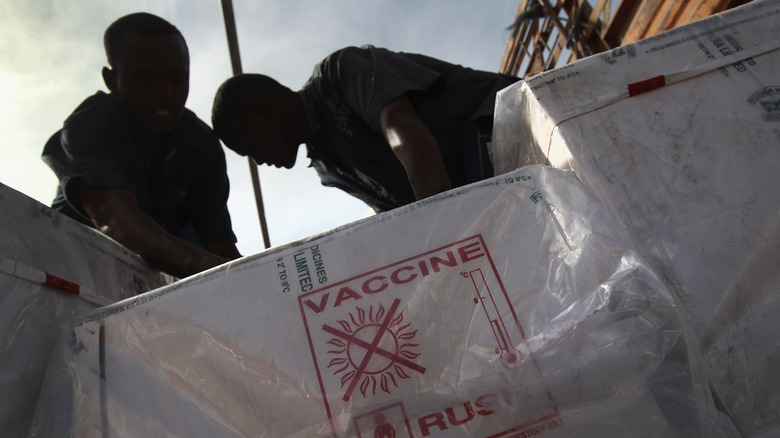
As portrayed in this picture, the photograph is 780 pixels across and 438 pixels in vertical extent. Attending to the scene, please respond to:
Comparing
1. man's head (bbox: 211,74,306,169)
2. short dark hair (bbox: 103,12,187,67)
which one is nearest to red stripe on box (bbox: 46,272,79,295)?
man's head (bbox: 211,74,306,169)

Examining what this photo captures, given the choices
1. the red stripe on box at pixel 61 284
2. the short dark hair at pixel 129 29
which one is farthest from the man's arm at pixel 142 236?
the short dark hair at pixel 129 29

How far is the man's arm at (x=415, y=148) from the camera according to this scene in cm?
110

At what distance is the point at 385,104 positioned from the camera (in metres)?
1.26

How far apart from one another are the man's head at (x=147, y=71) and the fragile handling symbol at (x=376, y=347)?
4.03 ft

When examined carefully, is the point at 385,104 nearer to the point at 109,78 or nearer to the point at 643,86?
the point at 643,86

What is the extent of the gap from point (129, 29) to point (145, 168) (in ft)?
1.75

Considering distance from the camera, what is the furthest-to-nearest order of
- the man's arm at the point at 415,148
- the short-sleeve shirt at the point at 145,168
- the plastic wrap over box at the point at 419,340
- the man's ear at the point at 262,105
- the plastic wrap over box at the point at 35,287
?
the man's ear at the point at 262,105, the short-sleeve shirt at the point at 145,168, the man's arm at the point at 415,148, the plastic wrap over box at the point at 35,287, the plastic wrap over box at the point at 419,340

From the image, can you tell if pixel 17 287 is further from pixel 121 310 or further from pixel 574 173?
pixel 574 173

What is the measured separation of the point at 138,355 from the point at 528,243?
0.62 metres

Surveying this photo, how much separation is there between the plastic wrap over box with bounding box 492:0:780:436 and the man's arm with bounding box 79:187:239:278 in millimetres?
794

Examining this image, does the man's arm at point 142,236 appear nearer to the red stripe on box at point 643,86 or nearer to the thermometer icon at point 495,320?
the thermometer icon at point 495,320

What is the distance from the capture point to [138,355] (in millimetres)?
746

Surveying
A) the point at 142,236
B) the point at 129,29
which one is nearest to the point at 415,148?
the point at 142,236

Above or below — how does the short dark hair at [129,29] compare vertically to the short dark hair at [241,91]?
above
